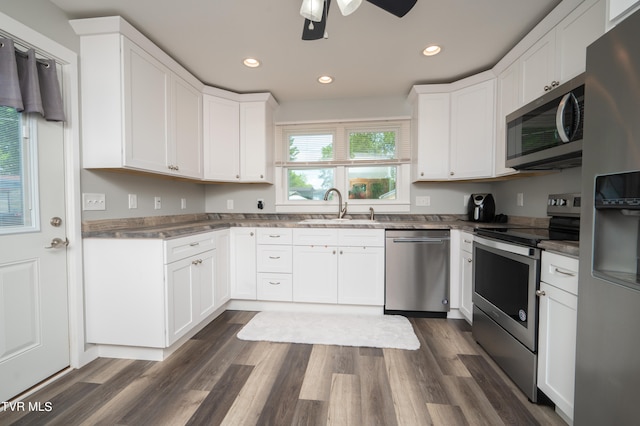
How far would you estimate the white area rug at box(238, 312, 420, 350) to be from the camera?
2.12 m

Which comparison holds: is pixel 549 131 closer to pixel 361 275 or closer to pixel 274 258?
pixel 361 275

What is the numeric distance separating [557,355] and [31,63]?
326cm

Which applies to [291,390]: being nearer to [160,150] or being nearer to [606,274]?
[606,274]

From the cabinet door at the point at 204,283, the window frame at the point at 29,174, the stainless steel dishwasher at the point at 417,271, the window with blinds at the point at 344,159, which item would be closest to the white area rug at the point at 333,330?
the stainless steel dishwasher at the point at 417,271

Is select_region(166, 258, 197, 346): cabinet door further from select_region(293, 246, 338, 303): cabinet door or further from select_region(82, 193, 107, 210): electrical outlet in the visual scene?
select_region(293, 246, 338, 303): cabinet door

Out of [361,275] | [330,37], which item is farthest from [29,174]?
[361,275]

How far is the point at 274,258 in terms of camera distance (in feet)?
8.94

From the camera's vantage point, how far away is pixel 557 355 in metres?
1.32

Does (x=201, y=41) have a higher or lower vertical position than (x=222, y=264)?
higher

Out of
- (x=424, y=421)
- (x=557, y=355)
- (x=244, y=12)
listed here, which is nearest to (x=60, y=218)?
(x=244, y=12)

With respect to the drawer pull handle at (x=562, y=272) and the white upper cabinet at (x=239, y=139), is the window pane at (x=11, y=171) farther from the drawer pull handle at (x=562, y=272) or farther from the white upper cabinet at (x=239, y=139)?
the drawer pull handle at (x=562, y=272)

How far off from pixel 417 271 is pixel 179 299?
2.09m

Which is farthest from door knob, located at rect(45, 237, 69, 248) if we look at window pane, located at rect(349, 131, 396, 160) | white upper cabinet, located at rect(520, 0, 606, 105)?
white upper cabinet, located at rect(520, 0, 606, 105)

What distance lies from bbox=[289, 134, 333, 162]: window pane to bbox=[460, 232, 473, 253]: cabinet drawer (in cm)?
172
